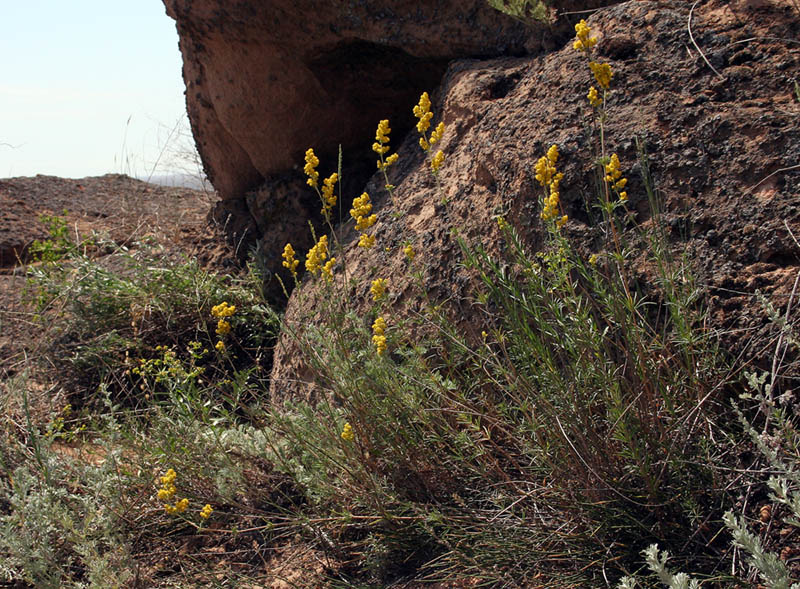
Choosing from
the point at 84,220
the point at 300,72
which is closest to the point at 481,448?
the point at 300,72

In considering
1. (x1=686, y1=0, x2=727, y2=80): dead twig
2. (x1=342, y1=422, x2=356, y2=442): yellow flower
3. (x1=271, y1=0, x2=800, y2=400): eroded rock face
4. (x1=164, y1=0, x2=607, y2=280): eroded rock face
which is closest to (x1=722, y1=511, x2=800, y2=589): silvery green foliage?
(x1=271, y1=0, x2=800, y2=400): eroded rock face

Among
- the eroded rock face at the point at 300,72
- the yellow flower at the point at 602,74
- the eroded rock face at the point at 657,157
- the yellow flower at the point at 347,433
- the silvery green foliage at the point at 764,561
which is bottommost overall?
the silvery green foliage at the point at 764,561

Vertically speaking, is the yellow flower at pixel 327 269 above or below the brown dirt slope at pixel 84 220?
below

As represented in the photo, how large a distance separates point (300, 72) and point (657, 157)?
8.38 feet

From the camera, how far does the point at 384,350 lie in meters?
2.34

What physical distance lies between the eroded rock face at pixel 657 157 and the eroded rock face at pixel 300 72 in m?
0.57

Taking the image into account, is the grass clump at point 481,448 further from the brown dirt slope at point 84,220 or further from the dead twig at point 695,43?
the brown dirt slope at point 84,220

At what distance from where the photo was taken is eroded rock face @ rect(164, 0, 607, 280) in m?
3.86

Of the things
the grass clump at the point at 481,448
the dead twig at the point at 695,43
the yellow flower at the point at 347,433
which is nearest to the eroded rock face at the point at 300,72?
the dead twig at the point at 695,43

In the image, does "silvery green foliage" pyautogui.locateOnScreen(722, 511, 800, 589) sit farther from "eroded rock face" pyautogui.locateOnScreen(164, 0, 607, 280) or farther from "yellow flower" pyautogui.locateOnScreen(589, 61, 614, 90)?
"eroded rock face" pyautogui.locateOnScreen(164, 0, 607, 280)

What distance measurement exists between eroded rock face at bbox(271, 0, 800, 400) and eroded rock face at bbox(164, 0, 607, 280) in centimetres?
57

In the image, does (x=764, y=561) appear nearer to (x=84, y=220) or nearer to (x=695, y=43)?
(x=695, y=43)

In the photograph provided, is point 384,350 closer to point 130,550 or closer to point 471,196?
point 471,196

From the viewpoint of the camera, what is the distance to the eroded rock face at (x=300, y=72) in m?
3.86
